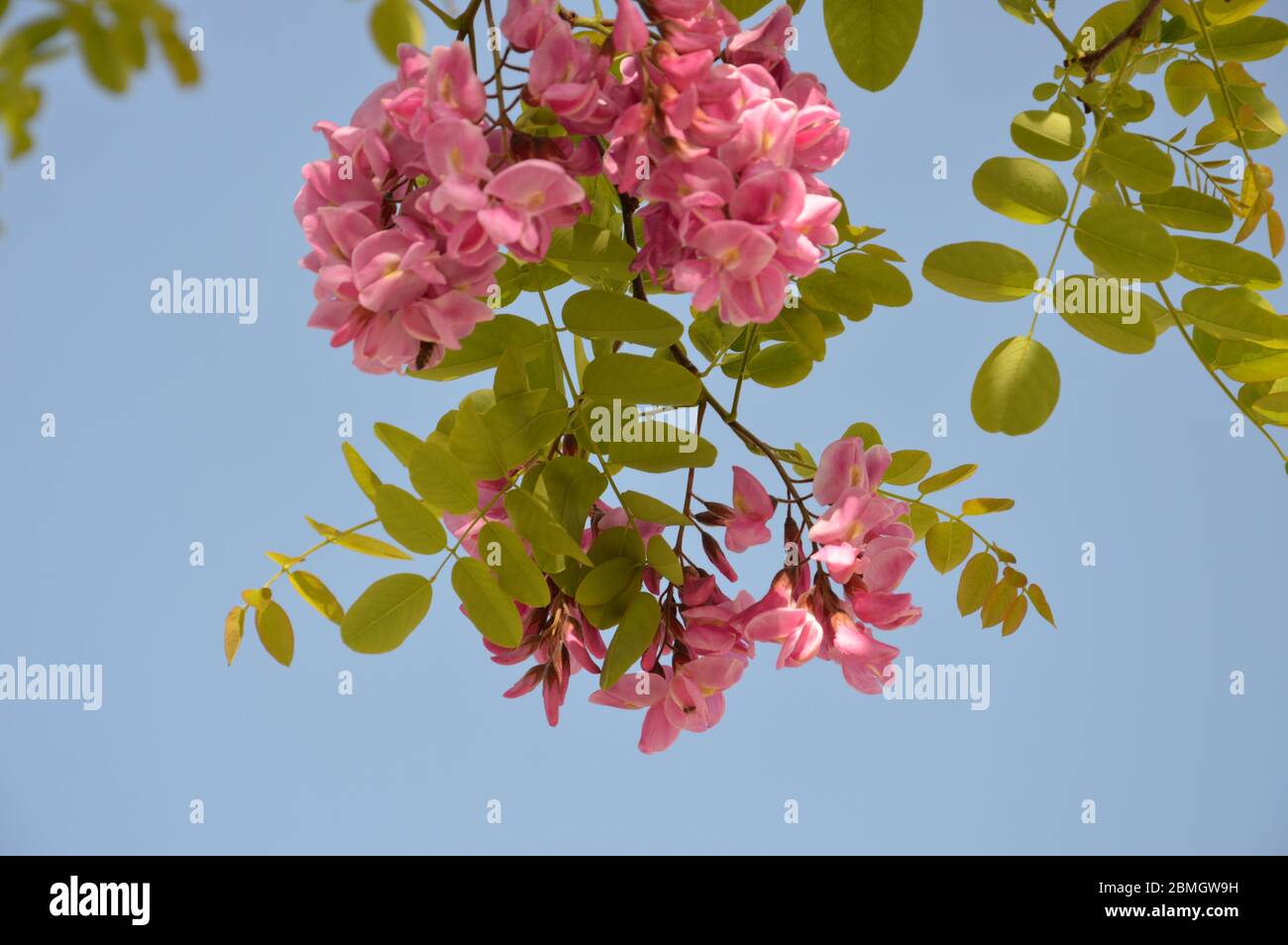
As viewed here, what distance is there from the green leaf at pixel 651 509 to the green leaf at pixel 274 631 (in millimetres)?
205

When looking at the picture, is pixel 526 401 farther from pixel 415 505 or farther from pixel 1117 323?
pixel 1117 323

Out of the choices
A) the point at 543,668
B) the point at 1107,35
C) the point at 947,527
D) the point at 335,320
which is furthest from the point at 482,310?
the point at 1107,35

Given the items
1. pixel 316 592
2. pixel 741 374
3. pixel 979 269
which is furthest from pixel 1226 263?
pixel 316 592

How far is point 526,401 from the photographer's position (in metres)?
0.46

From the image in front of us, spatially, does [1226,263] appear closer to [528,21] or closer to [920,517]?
[920,517]

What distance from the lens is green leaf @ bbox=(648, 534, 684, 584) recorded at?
47cm

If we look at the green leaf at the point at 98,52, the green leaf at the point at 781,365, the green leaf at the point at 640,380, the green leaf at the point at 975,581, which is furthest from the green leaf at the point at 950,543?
the green leaf at the point at 98,52

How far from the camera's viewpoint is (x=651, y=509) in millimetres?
476

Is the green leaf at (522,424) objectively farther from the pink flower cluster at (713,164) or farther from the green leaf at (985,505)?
the green leaf at (985,505)

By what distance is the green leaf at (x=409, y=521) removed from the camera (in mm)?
462

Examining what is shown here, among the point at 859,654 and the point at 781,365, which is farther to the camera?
the point at 781,365

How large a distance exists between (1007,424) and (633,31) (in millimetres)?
239

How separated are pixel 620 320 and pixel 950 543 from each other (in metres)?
0.25

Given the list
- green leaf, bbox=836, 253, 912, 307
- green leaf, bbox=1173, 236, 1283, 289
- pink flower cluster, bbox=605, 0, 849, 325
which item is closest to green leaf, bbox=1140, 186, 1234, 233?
green leaf, bbox=1173, 236, 1283, 289
